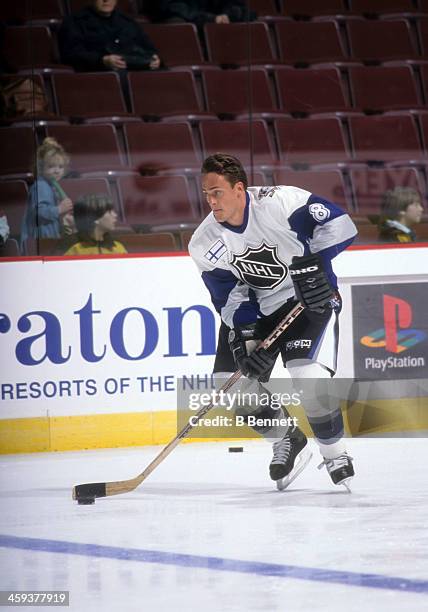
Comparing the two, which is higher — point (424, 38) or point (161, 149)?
point (424, 38)

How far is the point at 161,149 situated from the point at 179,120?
0.53ft

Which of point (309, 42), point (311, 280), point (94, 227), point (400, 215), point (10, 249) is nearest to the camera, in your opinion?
point (311, 280)

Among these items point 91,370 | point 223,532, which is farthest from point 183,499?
point 91,370

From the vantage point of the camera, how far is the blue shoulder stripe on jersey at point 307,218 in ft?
13.7

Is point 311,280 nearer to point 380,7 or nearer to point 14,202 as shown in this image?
point 14,202

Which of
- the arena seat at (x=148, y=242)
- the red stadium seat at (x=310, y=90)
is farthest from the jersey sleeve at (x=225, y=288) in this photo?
the red stadium seat at (x=310, y=90)

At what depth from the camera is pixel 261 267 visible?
4320mm

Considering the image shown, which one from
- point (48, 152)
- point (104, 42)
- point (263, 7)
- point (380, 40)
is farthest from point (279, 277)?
point (380, 40)

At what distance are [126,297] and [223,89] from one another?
1002 millimetres

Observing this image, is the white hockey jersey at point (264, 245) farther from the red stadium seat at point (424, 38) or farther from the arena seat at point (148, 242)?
the red stadium seat at point (424, 38)

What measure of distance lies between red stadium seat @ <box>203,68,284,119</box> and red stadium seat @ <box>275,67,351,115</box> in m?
0.10

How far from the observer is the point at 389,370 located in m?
5.46

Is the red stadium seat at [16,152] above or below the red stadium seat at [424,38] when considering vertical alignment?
below

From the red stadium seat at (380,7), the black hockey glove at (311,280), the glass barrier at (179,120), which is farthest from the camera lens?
the red stadium seat at (380,7)
